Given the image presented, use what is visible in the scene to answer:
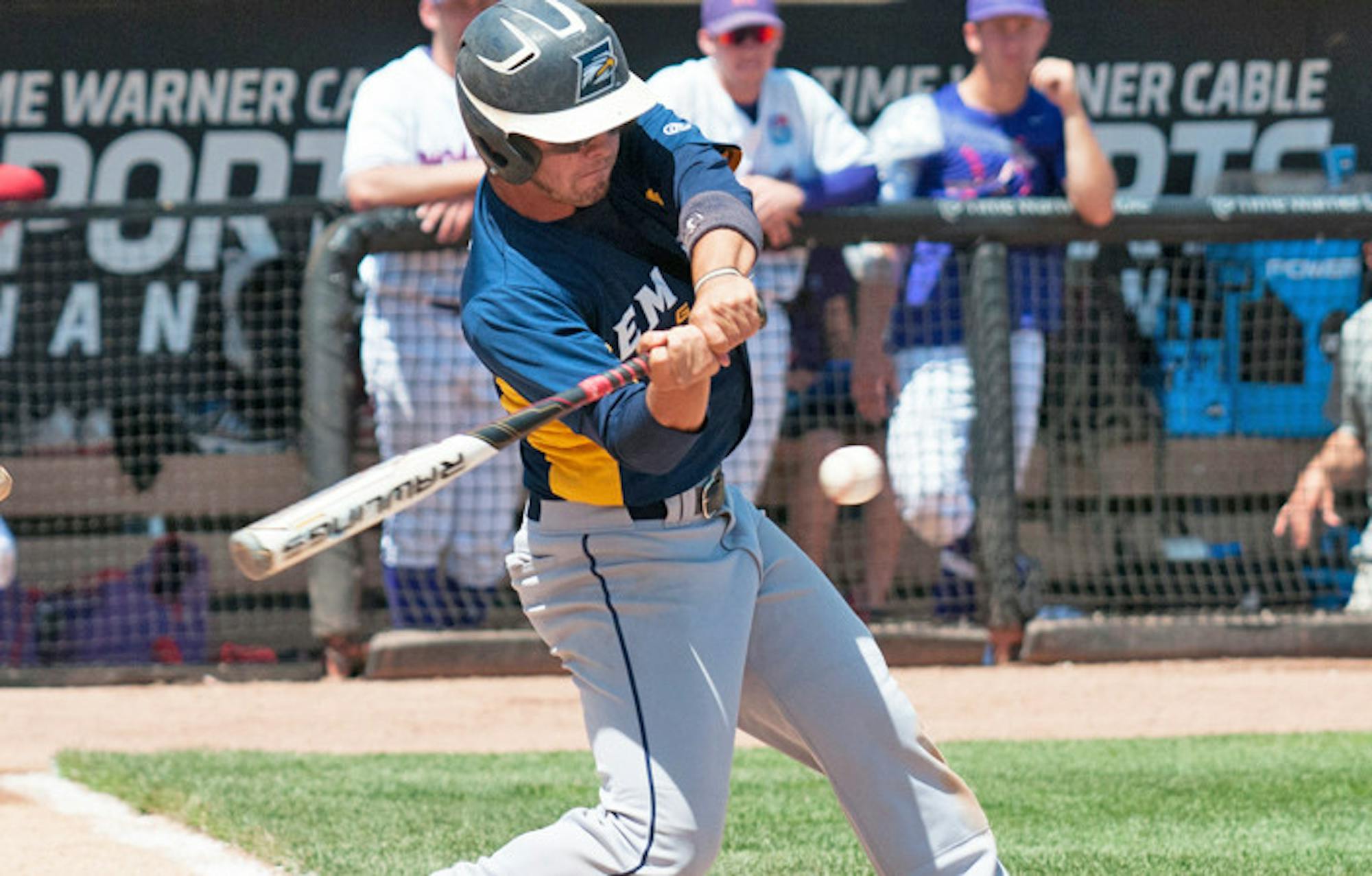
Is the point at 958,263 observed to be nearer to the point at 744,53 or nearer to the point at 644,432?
the point at 744,53

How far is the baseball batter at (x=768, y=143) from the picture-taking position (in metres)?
6.29

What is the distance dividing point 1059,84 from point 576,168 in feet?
12.2

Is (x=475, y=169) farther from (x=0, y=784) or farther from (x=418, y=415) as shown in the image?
(x=0, y=784)

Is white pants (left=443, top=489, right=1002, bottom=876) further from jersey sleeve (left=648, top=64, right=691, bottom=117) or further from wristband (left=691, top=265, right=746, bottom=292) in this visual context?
jersey sleeve (left=648, top=64, right=691, bottom=117)

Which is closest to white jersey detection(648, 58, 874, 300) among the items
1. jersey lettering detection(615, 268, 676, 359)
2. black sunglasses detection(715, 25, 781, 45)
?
black sunglasses detection(715, 25, 781, 45)

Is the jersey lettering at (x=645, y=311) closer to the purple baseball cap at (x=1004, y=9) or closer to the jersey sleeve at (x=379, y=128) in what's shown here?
the jersey sleeve at (x=379, y=128)

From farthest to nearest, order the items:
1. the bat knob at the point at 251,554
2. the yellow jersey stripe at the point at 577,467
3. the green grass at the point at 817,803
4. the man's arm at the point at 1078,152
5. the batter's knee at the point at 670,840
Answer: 1. the man's arm at the point at 1078,152
2. the green grass at the point at 817,803
3. the yellow jersey stripe at the point at 577,467
4. the batter's knee at the point at 670,840
5. the bat knob at the point at 251,554

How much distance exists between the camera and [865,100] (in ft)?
26.2

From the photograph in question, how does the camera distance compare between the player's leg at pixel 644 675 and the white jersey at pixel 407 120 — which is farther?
the white jersey at pixel 407 120

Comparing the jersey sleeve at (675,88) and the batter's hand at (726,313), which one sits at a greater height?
the jersey sleeve at (675,88)

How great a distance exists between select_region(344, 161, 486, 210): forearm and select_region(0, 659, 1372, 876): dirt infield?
1611 mm

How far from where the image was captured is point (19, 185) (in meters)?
6.69

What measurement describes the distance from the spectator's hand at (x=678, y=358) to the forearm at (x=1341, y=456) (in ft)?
15.6

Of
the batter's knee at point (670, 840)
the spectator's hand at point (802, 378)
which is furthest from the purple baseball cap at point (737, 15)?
the batter's knee at point (670, 840)
